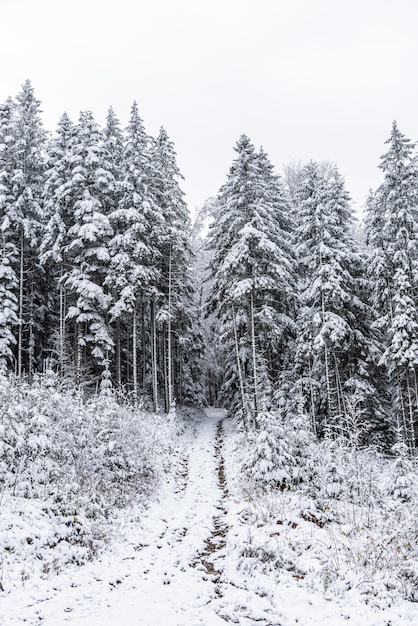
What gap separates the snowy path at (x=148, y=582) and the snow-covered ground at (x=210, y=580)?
0.06 ft

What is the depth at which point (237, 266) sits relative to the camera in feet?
80.0

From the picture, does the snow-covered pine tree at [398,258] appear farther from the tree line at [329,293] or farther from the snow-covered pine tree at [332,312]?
the snow-covered pine tree at [332,312]

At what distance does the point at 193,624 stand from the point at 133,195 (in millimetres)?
23310

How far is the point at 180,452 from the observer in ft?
70.1

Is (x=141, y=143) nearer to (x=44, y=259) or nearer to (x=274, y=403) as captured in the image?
(x=44, y=259)

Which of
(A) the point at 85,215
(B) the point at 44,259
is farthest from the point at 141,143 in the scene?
(B) the point at 44,259

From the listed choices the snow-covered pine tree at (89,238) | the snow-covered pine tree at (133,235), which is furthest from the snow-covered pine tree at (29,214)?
the snow-covered pine tree at (133,235)

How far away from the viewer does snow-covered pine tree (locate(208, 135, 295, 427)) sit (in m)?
23.8

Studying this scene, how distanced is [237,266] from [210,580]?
58.7 feet

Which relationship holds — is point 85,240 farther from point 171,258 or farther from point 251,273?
point 251,273

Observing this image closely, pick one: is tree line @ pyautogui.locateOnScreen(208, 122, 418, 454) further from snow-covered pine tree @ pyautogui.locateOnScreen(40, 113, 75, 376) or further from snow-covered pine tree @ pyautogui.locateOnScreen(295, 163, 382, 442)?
snow-covered pine tree @ pyautogui.locateOnScreen(40, 113, 75, 376)

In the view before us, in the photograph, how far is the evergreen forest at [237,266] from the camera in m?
23.9

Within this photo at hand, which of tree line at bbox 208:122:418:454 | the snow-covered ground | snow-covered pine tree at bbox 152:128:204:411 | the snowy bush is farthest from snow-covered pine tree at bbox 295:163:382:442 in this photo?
the snow-covered ground

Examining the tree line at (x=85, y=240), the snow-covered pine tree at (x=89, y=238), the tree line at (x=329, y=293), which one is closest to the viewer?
the tree line at (x=329, y=293)
